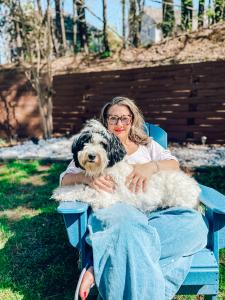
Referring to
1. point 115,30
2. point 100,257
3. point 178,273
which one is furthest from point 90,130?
point 115,30

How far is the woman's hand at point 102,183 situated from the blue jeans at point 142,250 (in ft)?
1.11

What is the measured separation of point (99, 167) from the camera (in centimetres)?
282

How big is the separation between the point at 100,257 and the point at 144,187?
2.67 feet

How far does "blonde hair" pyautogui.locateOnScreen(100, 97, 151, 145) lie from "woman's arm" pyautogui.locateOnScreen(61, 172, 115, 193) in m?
0.62

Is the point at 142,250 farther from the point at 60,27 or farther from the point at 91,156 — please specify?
the point at 60,27

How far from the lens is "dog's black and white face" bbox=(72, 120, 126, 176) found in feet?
8.82

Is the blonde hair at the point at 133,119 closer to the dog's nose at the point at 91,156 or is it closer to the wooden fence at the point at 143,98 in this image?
the dog's nose at the point at 91,156

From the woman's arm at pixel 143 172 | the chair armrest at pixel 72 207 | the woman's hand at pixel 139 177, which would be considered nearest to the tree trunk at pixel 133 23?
the woman's arm at pixel 143 172

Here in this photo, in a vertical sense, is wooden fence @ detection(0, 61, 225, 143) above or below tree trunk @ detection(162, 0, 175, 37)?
below

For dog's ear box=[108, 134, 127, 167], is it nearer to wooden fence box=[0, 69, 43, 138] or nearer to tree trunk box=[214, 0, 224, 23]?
wooden fence box=[0, 69, 43, 138]

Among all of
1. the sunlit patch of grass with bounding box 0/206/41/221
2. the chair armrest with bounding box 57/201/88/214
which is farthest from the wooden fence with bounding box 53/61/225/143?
the chair armrest with bounding box 57/201/88/214

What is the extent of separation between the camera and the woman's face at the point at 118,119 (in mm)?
3289

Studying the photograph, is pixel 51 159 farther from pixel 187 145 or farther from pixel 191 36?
pixel 191 36

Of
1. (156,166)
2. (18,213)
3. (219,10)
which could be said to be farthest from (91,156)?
(219,10)
